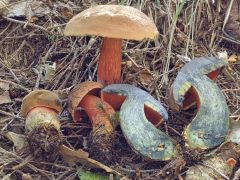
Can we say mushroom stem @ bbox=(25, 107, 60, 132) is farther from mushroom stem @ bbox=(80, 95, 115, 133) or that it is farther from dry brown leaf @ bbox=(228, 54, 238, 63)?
dry brown leaf @ bbox=(228, 54, 238, 63)

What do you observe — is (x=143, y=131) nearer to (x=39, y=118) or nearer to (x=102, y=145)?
(x=102, y=145)

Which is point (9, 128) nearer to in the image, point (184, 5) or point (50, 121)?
point (50, 121)

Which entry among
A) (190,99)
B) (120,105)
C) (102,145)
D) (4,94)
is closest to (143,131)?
(102,145)

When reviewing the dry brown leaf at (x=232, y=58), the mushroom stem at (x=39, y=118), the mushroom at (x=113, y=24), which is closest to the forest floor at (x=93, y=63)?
the dry brown leaf at (x=232, y=58)

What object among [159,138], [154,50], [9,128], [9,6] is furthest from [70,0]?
[159,138]

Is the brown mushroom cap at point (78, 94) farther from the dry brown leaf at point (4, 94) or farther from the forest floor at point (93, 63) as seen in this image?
the dry brown leaf at point (4, 94)
